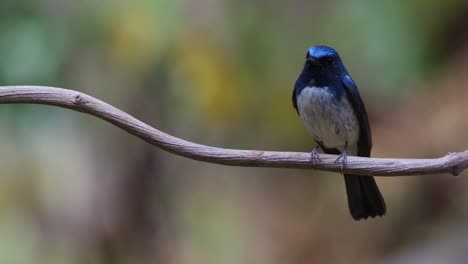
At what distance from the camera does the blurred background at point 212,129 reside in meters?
4.71

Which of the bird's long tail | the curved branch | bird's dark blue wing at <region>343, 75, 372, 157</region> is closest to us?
the curved branch

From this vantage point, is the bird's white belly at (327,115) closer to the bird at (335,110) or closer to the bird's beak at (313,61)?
the bird at (335,110)

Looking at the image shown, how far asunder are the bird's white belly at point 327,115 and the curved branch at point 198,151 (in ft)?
2.59

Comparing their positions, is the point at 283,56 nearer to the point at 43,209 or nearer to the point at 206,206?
the point at 206,206

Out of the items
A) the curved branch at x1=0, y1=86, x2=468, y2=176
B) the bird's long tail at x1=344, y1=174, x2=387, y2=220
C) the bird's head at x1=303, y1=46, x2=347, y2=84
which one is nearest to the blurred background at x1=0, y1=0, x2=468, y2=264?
the bird's head at x1=303, y1=46, x2=347, y2=84

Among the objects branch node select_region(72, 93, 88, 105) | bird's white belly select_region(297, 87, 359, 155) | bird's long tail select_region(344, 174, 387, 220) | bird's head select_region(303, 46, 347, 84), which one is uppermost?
bird's head select_region(303, 46, 347, 84)

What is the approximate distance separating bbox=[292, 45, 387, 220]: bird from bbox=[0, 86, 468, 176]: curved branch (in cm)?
78

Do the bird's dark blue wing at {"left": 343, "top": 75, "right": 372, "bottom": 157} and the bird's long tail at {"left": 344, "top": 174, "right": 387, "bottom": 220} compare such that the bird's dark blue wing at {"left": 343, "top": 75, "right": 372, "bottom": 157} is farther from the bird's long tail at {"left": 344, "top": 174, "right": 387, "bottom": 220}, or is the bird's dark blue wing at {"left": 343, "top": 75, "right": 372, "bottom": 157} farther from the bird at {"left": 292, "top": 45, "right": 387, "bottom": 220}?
the bird's long tail at {"left": 344, "top": 174, "right": 387, "bottom": 220}

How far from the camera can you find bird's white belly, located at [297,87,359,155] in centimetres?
372

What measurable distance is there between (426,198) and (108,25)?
3226 millimetres

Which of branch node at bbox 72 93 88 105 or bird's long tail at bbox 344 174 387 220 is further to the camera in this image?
bird's long tail at bbox 344 174 387 220

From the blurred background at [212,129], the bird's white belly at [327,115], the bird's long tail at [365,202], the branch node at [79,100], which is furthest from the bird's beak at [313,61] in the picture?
the branch node at [79,100]

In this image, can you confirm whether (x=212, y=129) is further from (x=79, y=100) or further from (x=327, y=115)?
(x=79, y=100)

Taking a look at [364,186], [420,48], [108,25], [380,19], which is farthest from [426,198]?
[108,25]
